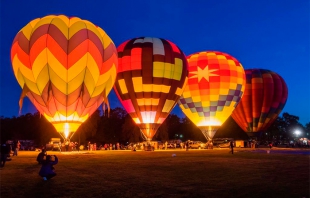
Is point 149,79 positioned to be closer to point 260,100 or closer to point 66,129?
point 66,129

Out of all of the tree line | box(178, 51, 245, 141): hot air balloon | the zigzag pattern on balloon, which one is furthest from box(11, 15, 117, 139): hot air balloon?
box(178, 51, 245, 141): hot air balloon

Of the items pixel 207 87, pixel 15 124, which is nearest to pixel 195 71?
pixel 207 87

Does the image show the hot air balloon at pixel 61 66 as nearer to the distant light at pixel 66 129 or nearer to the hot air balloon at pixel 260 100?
the distant light at pixel 66 129

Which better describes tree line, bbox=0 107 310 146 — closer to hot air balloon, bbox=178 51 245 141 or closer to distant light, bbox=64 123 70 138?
distant light, bbox=64 123 70 138

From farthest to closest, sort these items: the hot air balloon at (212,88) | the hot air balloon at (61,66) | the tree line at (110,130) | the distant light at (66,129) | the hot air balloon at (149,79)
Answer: the tree line at (110,130), the hot air balloon at (212,88), the hot air balloon at (149,79), the distant light at (66,129), the hot air balloon at (61,66)

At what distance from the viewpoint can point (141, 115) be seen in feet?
83.4

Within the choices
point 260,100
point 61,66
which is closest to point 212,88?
point 260,100

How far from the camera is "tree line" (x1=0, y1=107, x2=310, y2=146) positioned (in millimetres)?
44500

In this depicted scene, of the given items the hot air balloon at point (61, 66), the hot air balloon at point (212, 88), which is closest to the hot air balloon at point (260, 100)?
the hot air balloon at point (212, 88)

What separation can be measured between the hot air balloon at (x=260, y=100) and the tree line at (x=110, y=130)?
4.47 m

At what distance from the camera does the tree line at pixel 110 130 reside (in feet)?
146

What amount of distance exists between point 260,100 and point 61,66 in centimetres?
2319

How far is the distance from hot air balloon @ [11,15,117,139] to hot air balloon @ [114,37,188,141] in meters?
5.35

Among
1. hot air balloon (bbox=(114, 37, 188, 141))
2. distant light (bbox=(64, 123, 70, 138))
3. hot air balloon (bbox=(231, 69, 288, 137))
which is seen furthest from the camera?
hot air balloon (bbox=(231, 69, 288, 137))
